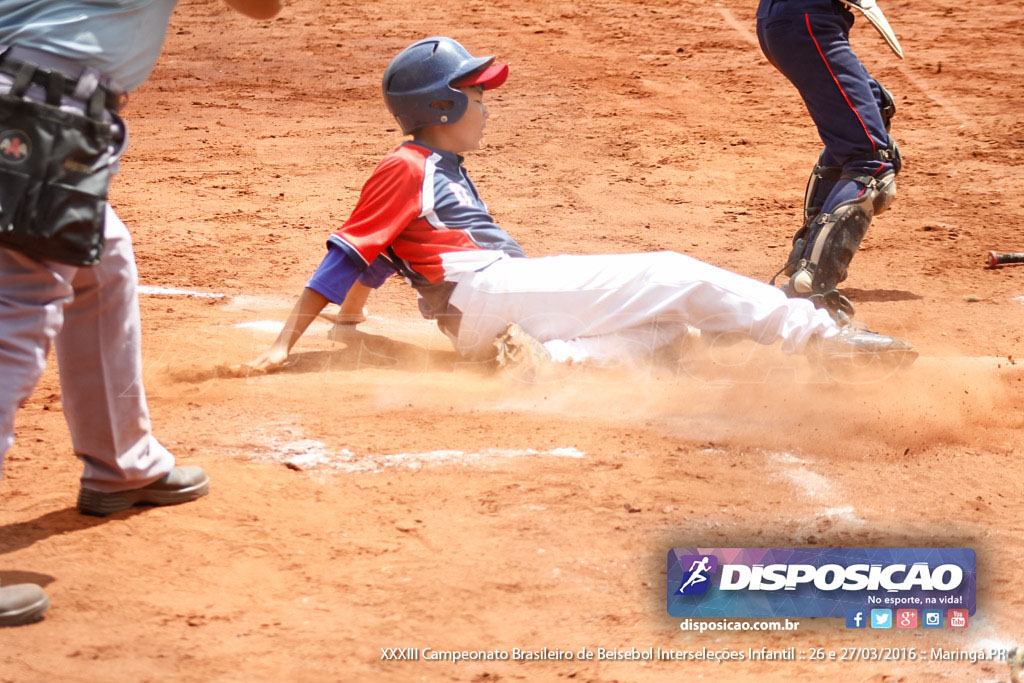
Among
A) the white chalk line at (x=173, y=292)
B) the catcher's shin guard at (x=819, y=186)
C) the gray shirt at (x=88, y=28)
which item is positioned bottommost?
the white chalk line at (x=173, y=292)

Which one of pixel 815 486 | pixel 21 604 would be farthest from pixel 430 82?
pixel 21 604

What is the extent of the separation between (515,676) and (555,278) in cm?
201

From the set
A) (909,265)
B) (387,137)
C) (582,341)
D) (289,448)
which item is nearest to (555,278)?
(582,341)

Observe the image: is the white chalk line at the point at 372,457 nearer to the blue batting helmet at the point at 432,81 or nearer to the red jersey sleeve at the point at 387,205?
the red jersey sleeve at the point at 387,205

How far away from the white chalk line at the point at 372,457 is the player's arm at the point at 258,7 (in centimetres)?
132

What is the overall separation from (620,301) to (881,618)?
5.76 feet

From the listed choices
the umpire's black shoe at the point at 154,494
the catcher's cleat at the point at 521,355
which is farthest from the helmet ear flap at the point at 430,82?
the umpire's black shoe at the point at 154,494

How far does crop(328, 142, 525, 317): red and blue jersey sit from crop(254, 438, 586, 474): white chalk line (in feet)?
2.76

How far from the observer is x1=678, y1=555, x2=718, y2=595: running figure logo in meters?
2.70

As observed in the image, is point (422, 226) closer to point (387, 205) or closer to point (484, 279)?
point (387, 205)

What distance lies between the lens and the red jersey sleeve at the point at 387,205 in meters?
4.06

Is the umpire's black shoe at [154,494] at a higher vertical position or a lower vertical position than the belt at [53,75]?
lower

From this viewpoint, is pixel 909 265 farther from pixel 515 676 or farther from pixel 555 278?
pixel 515 676

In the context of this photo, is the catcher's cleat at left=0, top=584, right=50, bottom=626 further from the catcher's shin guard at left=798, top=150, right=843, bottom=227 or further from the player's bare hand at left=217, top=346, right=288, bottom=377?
the catcher's shin guard at left=798, top=150, right=843, bottom=227
